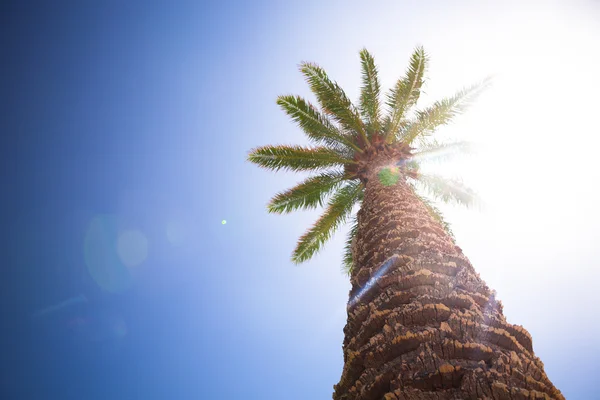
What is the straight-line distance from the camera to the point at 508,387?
200 cm

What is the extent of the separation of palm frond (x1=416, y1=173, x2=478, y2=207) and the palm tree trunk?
772 centimetres

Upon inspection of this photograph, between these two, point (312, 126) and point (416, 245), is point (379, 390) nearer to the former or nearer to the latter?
point (416, 245)

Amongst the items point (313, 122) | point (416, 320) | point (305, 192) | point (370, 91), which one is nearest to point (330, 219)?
point (305, 192)

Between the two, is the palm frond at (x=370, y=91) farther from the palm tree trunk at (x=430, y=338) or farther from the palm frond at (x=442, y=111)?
the palm tree trunk at (x=430, y=338)

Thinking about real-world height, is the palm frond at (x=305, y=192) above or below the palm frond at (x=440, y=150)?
below

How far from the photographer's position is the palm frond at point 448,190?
11.0 metres

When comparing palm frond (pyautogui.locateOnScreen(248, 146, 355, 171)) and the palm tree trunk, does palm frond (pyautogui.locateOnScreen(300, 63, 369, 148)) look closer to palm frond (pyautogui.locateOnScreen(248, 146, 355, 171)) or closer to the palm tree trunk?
palm frond (pyautogui.locateOnScreen(248, 146, 355, 171))

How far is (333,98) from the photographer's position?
32.4 feet

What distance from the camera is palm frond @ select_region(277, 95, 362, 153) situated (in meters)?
9.87

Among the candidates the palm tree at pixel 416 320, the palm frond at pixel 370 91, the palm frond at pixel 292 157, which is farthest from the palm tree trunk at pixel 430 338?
the palm frond at pixel 370 91

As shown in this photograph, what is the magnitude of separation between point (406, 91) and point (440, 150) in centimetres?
238

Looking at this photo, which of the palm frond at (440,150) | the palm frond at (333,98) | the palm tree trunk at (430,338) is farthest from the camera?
the palm frond at (440,150)

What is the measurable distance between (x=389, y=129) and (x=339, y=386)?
861 centimetres

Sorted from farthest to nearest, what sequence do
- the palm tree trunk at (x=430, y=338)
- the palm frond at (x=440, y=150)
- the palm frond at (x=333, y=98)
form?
the palm frond at (x=440, y=150) < the palm frond at (x=333, y=98) < the palm tree trunk at (x=430, y=338)
